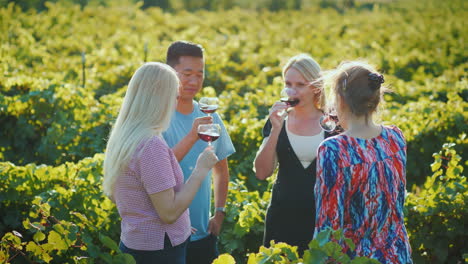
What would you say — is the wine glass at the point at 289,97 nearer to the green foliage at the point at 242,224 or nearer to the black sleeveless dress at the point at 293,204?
the black sleeveless dress at the point at 293,204

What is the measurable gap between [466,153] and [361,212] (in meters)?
4.24

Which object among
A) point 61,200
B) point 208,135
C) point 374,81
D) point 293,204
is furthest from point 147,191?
point 61,200

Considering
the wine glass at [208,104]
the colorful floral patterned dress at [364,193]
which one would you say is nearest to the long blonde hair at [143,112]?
the wine glass at [208,104]

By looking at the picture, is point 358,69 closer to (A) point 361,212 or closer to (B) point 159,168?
(A) point 361,212

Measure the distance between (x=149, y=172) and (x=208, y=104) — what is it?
79 centimetres

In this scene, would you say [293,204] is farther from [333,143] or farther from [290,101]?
[333,143]

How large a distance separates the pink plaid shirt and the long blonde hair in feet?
0.13

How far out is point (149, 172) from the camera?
2592 millimetres

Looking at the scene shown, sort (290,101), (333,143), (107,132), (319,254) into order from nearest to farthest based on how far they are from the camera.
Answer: (319,254)
(333,143)
(290,101)
(107,132)

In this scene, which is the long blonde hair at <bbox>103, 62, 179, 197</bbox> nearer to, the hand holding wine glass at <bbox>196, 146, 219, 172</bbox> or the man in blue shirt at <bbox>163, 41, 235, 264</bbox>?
the hand holding wine glass at <bbox>196, 146, 219, 172</bbox>

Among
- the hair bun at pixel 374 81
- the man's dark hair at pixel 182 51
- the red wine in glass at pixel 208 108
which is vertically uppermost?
the man's dark hair at pixel 182 51

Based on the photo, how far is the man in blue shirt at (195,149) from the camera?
11.1 feet

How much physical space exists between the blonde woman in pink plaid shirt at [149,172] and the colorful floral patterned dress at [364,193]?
0.59 metres

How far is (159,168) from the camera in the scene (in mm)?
2600
